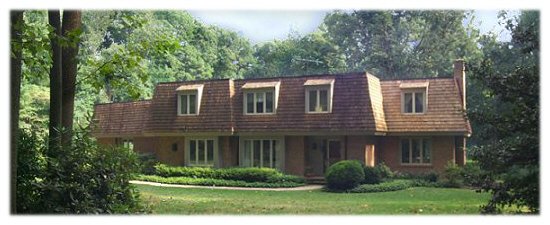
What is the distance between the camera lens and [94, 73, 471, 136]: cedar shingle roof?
24.2 m

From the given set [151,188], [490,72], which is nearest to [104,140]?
[151,188]

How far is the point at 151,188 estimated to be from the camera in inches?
821

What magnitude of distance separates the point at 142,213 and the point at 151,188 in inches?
413

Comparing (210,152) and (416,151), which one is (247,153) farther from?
(416,151)

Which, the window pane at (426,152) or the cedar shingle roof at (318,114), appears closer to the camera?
the cedar shingle roof at (318,114)

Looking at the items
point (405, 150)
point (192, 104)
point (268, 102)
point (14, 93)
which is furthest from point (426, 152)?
point (14, 93)

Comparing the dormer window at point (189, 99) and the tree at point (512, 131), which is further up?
the dormer window at point (189, 99)

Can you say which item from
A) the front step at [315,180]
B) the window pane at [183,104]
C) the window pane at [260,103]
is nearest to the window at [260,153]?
the window pane at [260,103]

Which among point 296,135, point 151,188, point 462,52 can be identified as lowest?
point 151,188

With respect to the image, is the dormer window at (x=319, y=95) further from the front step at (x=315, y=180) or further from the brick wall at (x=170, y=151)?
the brick wall at (x=170, y=151)

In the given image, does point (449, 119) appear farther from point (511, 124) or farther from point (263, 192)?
point (511, 124)

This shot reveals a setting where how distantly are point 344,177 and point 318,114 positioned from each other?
4885 mm

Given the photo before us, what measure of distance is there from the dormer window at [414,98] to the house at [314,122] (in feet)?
0.14

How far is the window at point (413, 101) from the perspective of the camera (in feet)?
84.4
